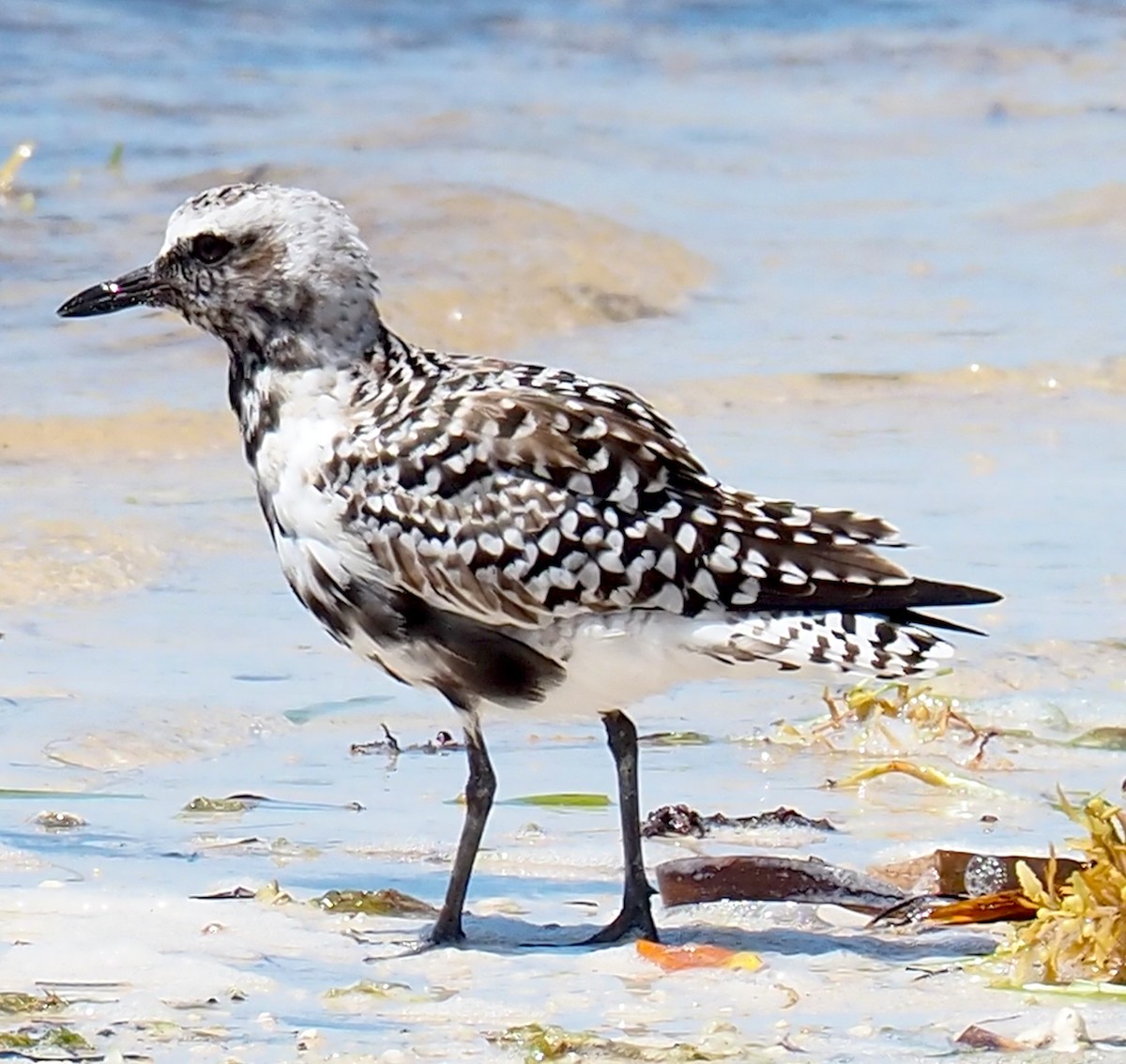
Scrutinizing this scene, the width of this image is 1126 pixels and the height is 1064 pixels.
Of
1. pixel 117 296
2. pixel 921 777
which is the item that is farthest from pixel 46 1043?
pixel 921 777

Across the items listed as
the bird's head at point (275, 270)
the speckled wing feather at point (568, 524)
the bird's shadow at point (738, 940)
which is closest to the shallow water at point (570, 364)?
the bird's shadow at point (738, 940)

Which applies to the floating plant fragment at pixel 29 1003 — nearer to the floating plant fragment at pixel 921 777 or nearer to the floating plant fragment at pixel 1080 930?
the floating plant fragment at pixel 1080 930

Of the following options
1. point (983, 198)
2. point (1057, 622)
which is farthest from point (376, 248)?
point (1057, 622)

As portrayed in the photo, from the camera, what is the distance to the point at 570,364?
35.9 ft

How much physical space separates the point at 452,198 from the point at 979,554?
18.7 feet

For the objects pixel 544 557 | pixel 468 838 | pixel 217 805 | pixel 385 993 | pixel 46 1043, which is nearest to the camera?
pixel 46 1043

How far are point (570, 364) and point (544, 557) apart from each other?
5860mm

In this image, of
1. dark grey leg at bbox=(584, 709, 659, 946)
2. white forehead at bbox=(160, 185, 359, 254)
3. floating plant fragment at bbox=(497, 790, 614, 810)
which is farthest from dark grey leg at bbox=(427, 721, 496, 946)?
white forehead at bbox=(160, 185, 359, 254)

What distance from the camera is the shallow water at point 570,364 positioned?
15.8 ft

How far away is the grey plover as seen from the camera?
5086 mm

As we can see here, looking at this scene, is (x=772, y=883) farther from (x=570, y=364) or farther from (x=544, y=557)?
(x=570, y=364)

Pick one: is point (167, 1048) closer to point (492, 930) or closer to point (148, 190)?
point (492, 930)

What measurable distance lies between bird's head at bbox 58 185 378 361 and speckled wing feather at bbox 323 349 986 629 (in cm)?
28

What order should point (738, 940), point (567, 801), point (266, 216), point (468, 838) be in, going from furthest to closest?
point (567, 801), point (266, 216), point (468, 838), point (738, 940)
